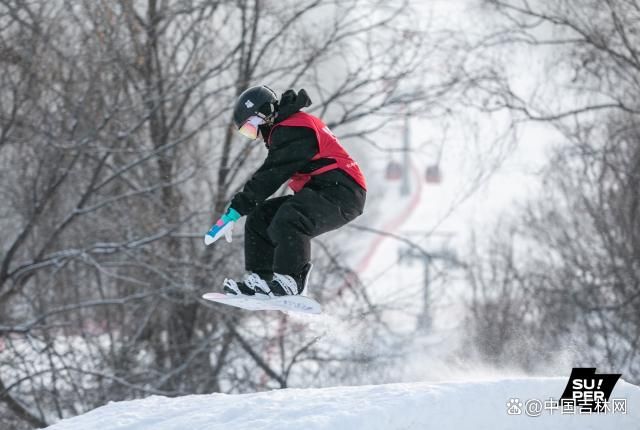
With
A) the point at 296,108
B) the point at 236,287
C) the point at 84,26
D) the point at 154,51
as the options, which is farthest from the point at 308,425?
the point at 154,51

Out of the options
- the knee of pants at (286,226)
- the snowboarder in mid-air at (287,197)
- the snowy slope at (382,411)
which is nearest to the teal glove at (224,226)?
the snowboarder in mid-air at (287,197)

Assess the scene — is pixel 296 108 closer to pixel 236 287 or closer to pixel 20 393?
pixel 236 287

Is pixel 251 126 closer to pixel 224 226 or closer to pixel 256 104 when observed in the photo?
pixel 256 104

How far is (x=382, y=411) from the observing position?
17.5 ft

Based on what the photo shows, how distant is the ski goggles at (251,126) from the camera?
624 centimetres

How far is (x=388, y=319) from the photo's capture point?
55.9ft

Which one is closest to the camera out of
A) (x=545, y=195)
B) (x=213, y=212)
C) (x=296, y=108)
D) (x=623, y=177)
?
(x=296, y=108)

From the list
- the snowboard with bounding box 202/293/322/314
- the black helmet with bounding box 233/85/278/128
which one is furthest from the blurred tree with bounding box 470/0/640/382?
the black helmet with bounding box 233/85/278/128

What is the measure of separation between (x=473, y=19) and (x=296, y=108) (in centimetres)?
1149

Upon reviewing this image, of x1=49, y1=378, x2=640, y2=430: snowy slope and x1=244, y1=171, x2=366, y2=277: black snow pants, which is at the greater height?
x1=244, y1=171, x2=366, y2=277: black snow pants

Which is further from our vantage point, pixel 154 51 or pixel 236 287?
pixel 154 51

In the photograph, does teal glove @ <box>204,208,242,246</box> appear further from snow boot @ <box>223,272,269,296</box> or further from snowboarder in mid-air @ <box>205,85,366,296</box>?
snow boot @ <box>223,272,269,296</box>

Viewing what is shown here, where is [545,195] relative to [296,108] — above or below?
above

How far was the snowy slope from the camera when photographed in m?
5.31
